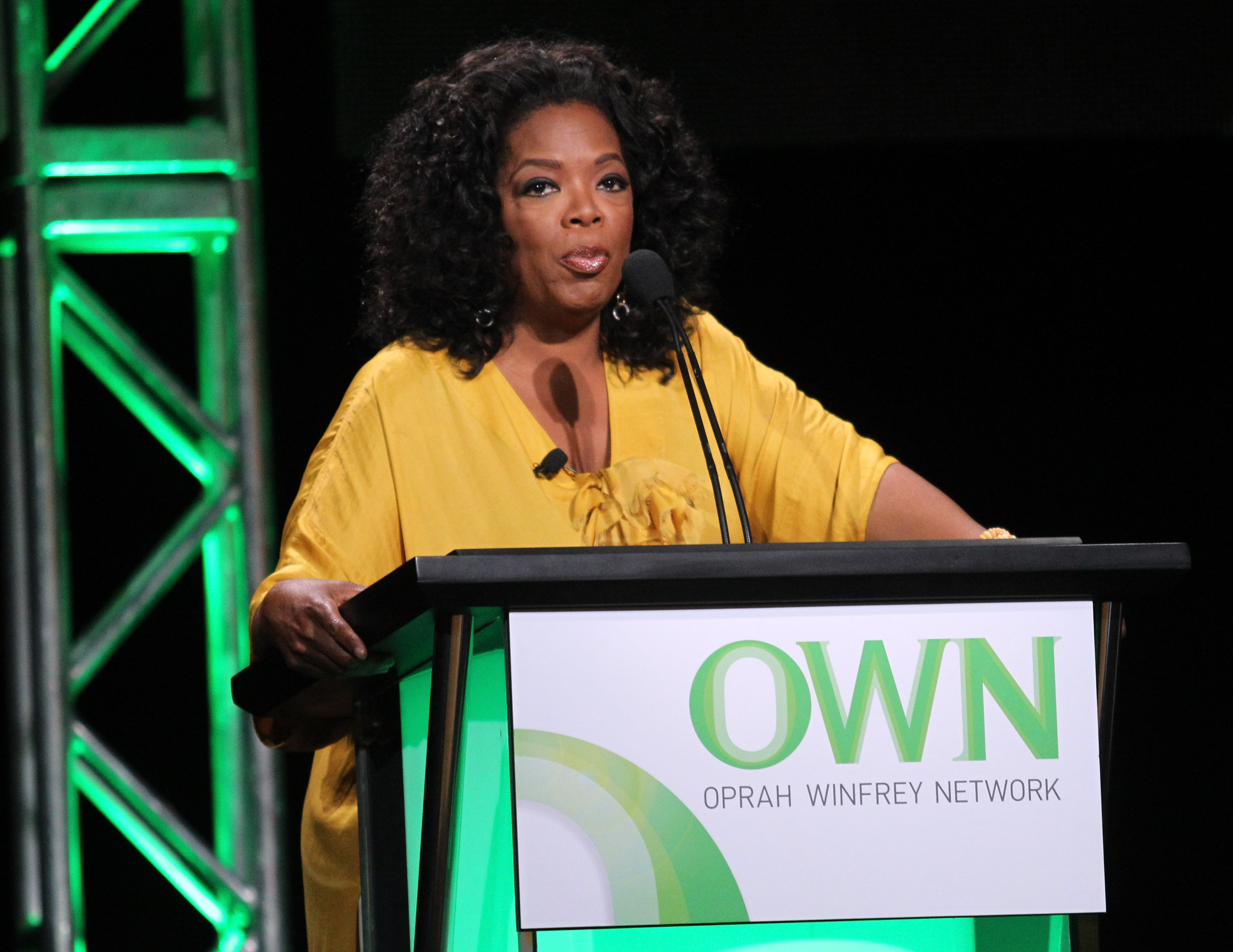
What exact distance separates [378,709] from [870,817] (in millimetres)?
484

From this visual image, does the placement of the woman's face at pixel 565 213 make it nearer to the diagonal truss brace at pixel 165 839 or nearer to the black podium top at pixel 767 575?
the black podium top at pixel 767 575

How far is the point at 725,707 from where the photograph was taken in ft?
3.57

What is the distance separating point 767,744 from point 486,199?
93cm

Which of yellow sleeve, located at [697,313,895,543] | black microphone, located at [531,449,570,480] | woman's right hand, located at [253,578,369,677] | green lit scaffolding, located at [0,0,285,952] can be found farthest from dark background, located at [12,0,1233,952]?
woman's right hand, located at [253,578,369,677]

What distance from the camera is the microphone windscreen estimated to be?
150cm

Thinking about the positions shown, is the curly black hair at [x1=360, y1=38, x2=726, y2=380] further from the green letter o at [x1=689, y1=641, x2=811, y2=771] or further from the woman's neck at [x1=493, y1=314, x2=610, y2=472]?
the green letter o at [x1=689, y1=641, x2=811, y2=771]

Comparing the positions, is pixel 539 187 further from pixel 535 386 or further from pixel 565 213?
pixel 535 386

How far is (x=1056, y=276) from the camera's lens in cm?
278

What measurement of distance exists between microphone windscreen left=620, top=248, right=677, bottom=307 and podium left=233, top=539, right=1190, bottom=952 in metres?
0.46

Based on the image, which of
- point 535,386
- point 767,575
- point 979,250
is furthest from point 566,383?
point 979,250

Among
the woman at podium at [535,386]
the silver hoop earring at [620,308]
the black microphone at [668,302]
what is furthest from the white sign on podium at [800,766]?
the silver hoop earring at [620,308]

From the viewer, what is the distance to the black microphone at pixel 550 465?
161 centimetres

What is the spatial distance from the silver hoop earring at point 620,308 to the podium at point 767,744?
782mm

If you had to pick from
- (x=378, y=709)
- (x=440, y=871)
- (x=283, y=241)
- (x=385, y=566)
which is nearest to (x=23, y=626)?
(x=283, y=241)
